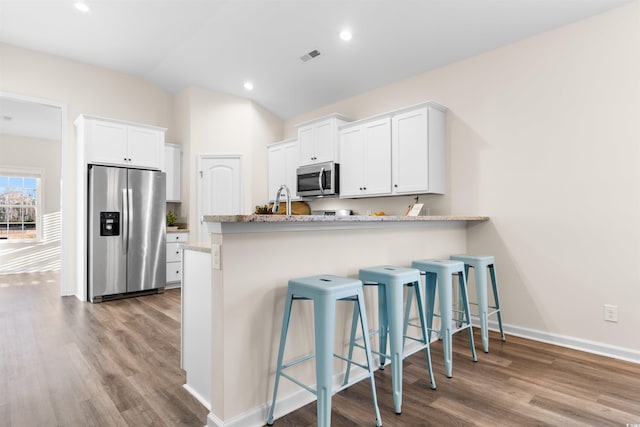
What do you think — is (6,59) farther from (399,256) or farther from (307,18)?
(399,256)

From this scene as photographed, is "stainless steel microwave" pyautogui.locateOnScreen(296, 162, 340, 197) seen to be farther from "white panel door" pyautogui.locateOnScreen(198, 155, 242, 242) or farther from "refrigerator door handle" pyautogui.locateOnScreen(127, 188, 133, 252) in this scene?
"refrigerator door handle" pyautogui.locateOnScreen(127, 188, 133, 252)

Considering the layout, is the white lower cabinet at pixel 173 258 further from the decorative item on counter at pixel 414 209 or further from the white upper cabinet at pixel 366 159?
the decorative item on counter at pixel 414 209

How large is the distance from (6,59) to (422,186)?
520cm

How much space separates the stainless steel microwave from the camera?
4559 mm

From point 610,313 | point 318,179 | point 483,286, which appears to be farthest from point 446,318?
point 318,179

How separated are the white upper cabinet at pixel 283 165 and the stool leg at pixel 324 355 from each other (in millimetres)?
3723

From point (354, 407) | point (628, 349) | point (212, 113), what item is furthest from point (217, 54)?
point (628, 349)

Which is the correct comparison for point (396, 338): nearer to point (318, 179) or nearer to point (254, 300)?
point (254, 300)

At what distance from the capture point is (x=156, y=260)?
4.89 metres

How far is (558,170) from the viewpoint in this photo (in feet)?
9.89

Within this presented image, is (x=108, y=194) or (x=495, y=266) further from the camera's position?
(x=108, y=194)

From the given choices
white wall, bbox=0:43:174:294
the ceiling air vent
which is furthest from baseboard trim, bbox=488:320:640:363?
white wall, bbox=0:43:174:294

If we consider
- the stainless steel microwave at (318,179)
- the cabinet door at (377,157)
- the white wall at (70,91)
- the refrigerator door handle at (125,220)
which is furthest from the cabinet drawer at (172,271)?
the cabinet door at (377,157)

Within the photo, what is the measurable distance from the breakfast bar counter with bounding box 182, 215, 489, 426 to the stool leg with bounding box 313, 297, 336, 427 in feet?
Result: 1.11
